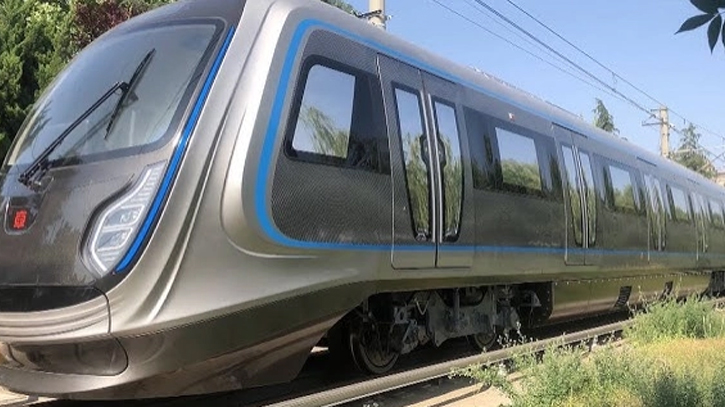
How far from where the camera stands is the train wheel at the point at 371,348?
21.0ft

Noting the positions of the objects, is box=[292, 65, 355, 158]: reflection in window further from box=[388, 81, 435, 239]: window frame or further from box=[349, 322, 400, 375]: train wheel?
box=[349, 322, 400, 375]: train wheel

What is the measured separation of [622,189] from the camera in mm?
11438

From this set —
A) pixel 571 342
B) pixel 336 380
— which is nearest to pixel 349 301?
pixel 336 380

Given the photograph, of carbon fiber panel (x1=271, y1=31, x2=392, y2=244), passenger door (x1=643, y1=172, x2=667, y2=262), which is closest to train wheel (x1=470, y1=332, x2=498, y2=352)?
carbon fiber panel (x1=271, y1=31, x2=392, y2=244)

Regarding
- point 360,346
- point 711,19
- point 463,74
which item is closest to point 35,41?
point 463,74

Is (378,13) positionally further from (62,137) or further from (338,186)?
(62,137)

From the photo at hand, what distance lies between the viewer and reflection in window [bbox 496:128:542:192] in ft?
25.6

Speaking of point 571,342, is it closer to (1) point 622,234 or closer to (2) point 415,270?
(1) point 622,234

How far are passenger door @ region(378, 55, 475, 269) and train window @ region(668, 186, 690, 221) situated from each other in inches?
336

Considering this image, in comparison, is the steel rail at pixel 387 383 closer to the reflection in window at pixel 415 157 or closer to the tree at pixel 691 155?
the reflection in window at pixel 415 157

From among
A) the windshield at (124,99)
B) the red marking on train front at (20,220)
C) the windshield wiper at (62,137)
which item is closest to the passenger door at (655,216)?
the windshield at (124,99)

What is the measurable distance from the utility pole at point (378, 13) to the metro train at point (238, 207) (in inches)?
174

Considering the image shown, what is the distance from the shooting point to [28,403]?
18.4 ft

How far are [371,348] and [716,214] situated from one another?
14330 millimetres
